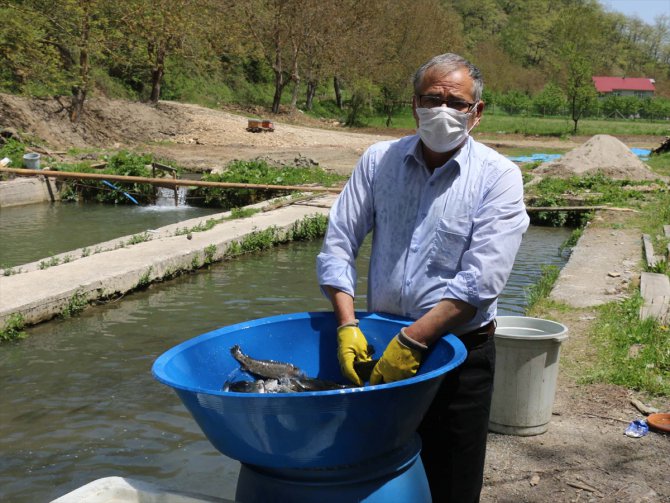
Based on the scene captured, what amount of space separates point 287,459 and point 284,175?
16267 mm

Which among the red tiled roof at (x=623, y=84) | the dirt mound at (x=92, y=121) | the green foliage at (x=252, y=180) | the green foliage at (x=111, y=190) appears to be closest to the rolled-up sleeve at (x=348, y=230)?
the green foliage at (x=252, y=180)

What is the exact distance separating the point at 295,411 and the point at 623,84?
9144 cm

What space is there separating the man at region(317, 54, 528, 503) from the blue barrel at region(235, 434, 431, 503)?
273mm

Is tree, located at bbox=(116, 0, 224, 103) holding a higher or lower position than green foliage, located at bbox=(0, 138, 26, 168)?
higher

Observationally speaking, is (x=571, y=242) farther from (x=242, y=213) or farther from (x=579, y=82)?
(x=579, y=82)

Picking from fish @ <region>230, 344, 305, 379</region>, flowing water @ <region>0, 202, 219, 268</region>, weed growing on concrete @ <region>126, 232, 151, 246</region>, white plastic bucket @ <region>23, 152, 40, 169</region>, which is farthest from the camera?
white plastic bucket @ <region>23, 152, 40, 169</region>

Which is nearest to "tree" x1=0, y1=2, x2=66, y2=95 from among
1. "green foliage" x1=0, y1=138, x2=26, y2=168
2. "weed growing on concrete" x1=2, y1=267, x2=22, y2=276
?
"green foliage" x1=0, y1=138, x2=26, y2=168

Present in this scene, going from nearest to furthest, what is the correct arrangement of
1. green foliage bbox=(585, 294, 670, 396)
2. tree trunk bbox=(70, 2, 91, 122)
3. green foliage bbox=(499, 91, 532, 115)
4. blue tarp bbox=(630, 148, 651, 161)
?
green foliage bbox=(585, 294, 670, 396), tree trunk bbox=(70, 2, 91, 122), blue tarp bbox=(630, 148, 651, 161), green foliage bbox=(499, 91, 532, 115)

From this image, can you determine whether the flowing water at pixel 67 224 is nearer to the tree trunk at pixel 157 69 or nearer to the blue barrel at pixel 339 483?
the blue barrel at pixel 339 483

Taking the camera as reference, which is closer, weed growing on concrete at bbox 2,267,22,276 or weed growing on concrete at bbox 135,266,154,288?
weed growing on concrete at bbox 2,267,22,276

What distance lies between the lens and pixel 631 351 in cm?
595

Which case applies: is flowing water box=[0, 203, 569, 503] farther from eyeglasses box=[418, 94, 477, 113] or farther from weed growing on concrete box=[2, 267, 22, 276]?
eyeglasses box=[418, 94, 477, 113]

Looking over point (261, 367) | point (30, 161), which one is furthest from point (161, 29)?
point (261, 367)

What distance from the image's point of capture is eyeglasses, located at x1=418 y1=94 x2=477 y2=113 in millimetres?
2584
